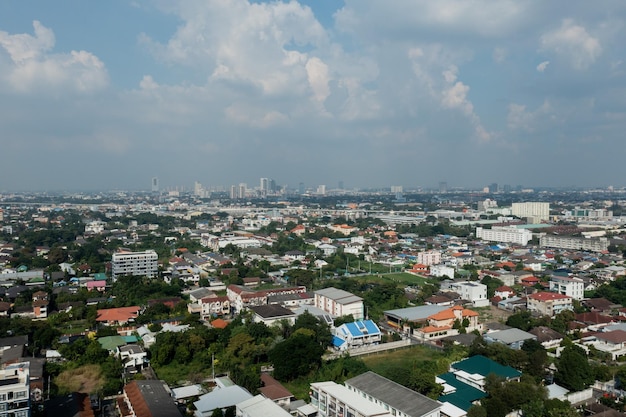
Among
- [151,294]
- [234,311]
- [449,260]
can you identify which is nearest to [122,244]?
[151,294]

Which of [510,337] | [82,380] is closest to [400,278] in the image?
[510,337]

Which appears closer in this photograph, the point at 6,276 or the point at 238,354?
the point at 238,354

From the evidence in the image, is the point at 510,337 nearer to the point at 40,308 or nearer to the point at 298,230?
the point at 40,308

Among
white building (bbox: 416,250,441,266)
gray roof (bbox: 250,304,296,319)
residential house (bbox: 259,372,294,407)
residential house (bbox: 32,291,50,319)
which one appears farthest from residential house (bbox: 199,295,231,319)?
white building (bbox: 416,250,441,266)

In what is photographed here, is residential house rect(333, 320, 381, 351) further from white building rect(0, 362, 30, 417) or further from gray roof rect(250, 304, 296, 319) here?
white building rect(0, 362, 30, 417)

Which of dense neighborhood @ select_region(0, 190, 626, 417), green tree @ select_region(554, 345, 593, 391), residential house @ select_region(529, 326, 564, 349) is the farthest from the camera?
residential house @ select_region(529, 326, 564, 349)

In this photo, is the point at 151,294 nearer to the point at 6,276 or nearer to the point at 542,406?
the point at 6,276
